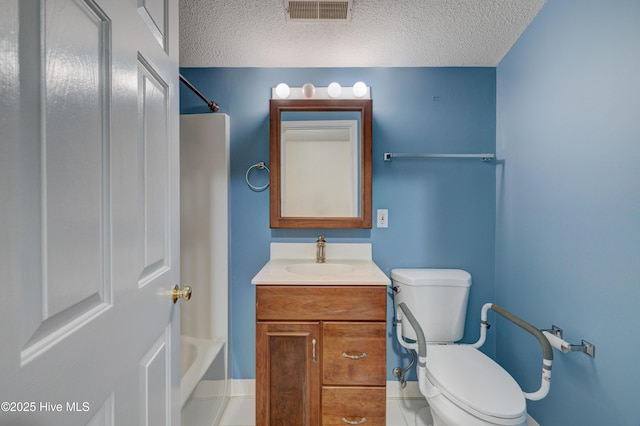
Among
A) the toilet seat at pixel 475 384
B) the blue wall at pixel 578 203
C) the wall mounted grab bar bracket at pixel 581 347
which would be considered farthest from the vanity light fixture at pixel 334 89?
the wall mounted grab bar bracket at pixel 581 347

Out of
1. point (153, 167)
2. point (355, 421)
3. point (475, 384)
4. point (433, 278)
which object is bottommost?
point (355, 421)

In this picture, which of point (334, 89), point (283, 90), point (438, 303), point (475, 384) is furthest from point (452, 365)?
point (283, 90)

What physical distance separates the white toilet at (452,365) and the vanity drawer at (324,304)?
1.08 feet

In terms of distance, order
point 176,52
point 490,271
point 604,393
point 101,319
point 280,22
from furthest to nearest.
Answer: point 490,271, point 280,22, point 604,393, point 176,52, point 101,319

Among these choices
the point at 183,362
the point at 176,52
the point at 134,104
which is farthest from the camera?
the point at 183,362

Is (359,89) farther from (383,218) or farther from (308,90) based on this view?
(383,218)

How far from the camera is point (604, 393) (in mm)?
1046

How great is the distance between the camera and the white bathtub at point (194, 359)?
1.31 m

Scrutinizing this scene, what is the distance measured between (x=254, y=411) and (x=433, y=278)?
53.7 inches

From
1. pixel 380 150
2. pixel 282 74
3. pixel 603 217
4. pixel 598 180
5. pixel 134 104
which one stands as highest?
pixel 282 74

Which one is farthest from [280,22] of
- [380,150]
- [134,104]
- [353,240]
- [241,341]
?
[241,341]

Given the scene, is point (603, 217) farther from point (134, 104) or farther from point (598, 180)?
point (134, 104)

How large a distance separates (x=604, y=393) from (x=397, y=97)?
174 centimetres

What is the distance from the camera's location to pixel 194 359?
1.62 metres
